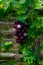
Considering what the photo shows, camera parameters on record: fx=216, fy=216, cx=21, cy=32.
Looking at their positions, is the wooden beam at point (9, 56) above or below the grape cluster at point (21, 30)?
below

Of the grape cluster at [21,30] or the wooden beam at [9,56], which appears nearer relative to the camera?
the grape cluster at [21,30]

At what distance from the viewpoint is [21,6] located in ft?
4.20

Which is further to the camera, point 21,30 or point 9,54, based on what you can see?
point 9,54

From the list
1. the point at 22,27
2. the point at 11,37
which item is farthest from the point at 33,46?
the point at 11,37

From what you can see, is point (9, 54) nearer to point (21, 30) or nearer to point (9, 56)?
point (9, 56)

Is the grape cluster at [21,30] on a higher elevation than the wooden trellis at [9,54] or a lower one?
higher

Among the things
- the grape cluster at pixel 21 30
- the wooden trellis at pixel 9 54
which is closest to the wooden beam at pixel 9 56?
the wooden trellis at pixel 9 54

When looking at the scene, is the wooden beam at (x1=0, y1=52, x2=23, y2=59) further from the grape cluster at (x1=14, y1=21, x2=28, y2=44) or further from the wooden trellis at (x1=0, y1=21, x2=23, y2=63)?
the grape cluster at (x1=14, y1=21, x2=28, y2=44)

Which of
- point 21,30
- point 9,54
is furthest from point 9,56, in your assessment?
point 21,30

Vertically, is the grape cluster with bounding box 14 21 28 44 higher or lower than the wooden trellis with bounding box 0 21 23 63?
higher

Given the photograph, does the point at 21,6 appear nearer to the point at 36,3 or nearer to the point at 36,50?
the point at 36,3

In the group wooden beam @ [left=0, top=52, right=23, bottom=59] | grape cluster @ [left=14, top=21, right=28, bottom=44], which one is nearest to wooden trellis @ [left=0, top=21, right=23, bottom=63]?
wooden beam @ [left=0, top=52, right=23, bottom=59]

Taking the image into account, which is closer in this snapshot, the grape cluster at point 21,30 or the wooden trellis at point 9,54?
the grape cluster at point 21,30

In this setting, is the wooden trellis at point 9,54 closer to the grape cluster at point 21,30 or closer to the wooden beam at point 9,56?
the wooden beam at point 9,56
